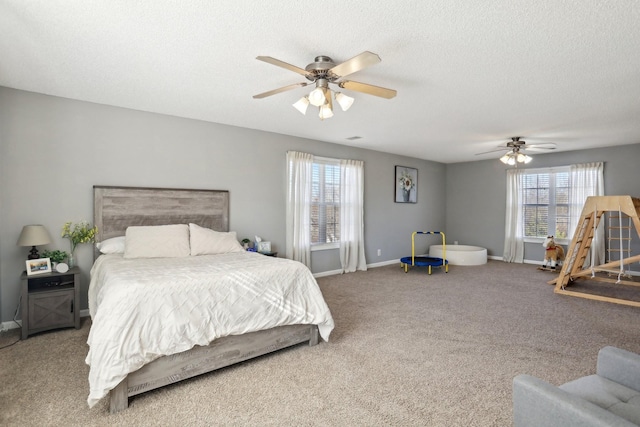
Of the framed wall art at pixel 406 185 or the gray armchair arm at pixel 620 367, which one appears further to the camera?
the framed wall art at pixel 406 185

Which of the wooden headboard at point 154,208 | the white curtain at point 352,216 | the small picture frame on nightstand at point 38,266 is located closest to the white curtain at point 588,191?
the white curtain at point 352,216

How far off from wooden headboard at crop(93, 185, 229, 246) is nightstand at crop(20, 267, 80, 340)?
24.2 inches

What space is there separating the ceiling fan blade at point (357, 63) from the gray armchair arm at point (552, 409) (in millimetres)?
1937

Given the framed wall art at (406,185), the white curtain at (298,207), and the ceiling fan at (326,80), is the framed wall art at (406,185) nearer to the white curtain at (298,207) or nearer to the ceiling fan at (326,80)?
the white curtain at (298,207)

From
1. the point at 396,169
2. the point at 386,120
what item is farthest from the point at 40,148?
the point at 396,169

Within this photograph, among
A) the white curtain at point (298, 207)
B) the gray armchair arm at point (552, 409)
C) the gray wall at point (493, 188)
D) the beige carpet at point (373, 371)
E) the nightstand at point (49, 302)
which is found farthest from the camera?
the gray wall at point (493, 188)

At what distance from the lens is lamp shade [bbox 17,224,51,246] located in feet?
10.8

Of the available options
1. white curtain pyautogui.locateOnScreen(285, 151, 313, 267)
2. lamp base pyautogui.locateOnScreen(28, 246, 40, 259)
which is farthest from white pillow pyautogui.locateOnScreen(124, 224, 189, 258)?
white curtain pyautogui.locateOnScreen(285, 151, 313, 267)

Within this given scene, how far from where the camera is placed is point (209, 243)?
3926mm

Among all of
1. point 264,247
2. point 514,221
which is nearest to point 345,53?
point 264,247

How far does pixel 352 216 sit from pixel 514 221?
155 inches

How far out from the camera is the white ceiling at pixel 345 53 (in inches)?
81.5

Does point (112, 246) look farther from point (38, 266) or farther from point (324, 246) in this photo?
point (324, 246)

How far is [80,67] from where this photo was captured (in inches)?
115
